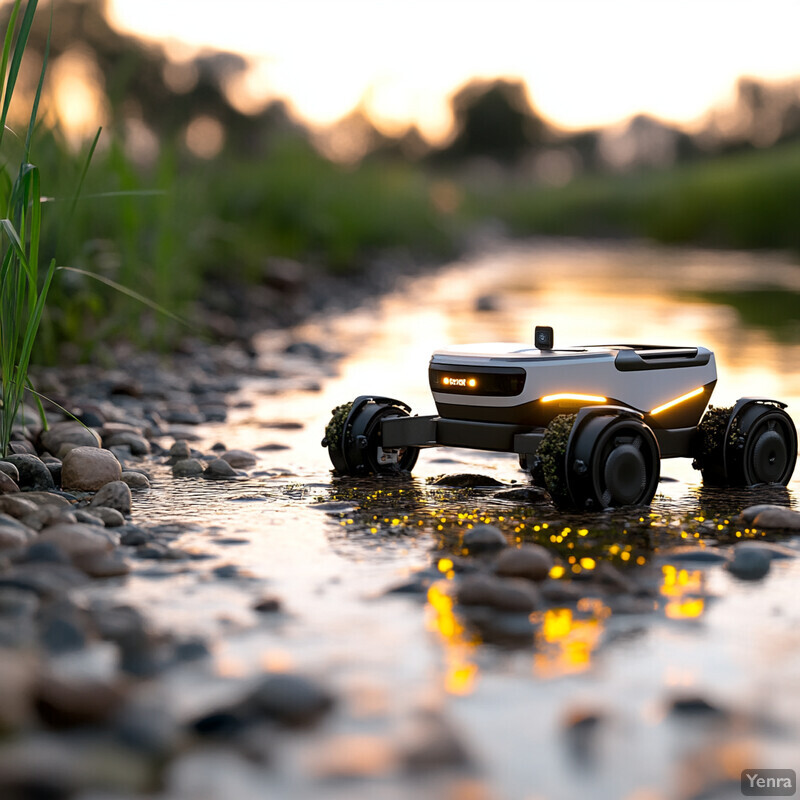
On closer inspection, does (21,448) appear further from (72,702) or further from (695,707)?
(695,707)

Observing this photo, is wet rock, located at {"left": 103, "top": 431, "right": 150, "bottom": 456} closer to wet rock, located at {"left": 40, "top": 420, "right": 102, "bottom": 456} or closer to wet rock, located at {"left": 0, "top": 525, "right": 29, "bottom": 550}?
wet rock, located at {"left": 40, "top": 420, "right": 102, "bottom": 456}

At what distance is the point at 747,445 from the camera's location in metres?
3.68

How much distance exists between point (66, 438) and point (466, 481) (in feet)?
4.79

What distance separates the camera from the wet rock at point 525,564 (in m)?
2.60

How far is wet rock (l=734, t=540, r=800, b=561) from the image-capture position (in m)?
2.74

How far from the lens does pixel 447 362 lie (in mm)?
3523

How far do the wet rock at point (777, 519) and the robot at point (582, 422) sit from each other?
1.08 feet

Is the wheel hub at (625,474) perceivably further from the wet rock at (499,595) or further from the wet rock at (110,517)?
the wet rock at (110,517)

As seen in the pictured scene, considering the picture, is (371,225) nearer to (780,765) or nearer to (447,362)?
(447,362)

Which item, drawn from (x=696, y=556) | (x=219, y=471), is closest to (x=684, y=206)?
(x=219, y=471)

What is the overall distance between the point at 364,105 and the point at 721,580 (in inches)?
900

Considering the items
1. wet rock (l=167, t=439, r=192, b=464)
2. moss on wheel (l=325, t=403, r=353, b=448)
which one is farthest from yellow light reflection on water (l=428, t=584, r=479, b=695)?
wet rock (l=167, t=439, r=192, b=464)

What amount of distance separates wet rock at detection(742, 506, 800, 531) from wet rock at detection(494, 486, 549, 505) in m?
0.64

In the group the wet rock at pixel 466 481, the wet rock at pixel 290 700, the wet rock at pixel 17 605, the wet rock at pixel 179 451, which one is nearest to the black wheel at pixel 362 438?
the wet rock at pixel 466 481
